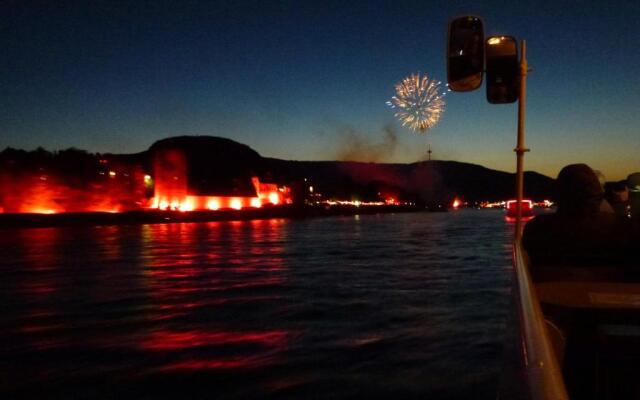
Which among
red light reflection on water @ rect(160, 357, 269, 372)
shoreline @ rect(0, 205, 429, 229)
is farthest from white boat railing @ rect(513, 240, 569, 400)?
shoreline @ rect(0, 205, 429, 229)

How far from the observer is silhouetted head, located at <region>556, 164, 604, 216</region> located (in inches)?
149

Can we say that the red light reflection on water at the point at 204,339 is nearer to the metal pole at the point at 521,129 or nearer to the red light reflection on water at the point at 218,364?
the red light reflection on water at the point at 218,364

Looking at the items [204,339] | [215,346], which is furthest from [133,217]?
[215,346]

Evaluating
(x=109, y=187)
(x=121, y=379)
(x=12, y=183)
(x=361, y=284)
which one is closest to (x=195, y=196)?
(x=109, y=187)

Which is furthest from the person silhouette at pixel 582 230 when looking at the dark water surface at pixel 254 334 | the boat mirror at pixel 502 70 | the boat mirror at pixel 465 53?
the dark water surface at pixel 254 334

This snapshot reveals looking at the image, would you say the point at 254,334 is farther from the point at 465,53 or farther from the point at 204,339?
the point at 465,53

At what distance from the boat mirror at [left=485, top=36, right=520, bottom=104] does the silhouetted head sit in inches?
77.0

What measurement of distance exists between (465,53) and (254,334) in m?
5.57

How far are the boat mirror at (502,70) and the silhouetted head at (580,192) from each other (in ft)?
6.42

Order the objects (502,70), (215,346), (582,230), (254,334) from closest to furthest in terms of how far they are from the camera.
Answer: (582,230) < (502,70) < (215,346) < (254,334)

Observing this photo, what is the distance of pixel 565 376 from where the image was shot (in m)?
2.30

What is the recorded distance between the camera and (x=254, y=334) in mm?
9016

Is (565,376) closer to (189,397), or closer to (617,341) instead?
(617,341)

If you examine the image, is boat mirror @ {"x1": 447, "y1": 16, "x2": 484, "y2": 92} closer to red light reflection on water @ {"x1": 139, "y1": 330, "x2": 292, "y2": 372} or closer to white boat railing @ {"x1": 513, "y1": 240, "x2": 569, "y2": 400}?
white boat railing @ {"x1": 513, "y1": 240, "x2": 569, "y2": 400}
